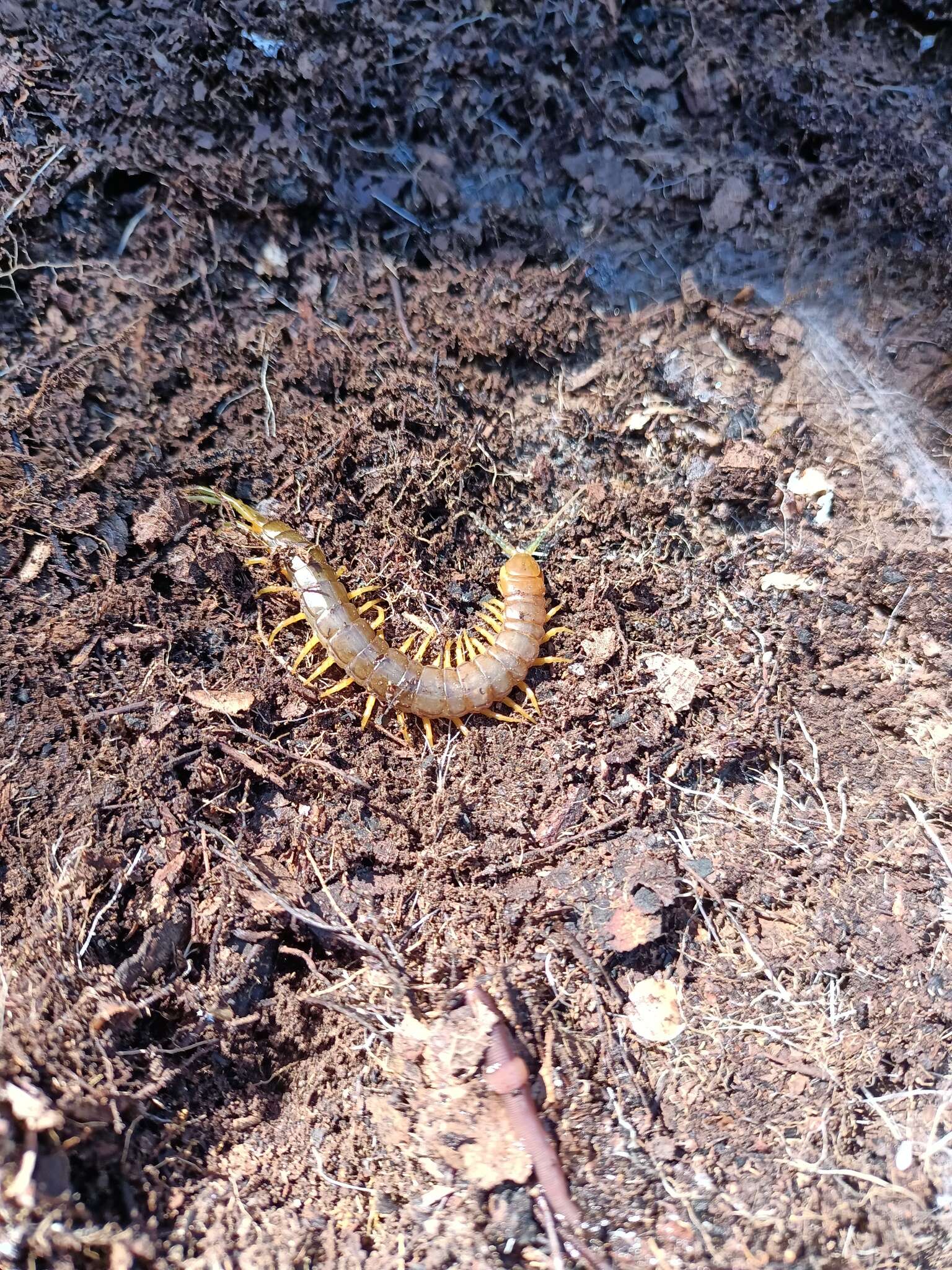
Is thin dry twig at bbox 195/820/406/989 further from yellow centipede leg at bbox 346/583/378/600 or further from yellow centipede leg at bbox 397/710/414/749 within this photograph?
yellow centipede leg at bbox 346/583/378/600

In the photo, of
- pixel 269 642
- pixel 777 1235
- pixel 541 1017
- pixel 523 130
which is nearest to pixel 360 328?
pixel 523 130

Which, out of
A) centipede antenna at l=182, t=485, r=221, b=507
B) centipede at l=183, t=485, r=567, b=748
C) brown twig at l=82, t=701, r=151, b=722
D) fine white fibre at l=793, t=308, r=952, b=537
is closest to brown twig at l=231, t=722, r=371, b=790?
centipede at l=183, t=485, r=567, b=748

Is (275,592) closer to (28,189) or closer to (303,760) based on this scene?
(303,760)

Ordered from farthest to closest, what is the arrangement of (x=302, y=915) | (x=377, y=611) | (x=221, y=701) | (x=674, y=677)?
1. (x=377, y=611)
2. (x=674, y=677)
3. (x=221, y=701)
4. (x=302, y=915)

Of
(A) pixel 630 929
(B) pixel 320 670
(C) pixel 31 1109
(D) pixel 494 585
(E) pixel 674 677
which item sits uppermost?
(E) pixel 674 677

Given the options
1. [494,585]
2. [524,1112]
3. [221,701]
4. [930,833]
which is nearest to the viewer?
[524,1112]

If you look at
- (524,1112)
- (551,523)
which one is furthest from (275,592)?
(524,1112)
